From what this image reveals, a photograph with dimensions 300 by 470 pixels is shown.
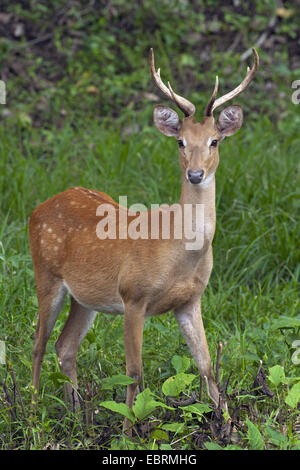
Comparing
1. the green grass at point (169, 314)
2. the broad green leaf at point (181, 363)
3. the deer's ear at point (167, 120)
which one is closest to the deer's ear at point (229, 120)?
the deer's ear at point (167, 120)

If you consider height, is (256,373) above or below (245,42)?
below

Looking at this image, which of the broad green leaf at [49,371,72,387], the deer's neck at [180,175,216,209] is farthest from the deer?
the broad green leaf at [49,371,72,387]

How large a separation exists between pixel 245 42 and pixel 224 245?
435 centimetres

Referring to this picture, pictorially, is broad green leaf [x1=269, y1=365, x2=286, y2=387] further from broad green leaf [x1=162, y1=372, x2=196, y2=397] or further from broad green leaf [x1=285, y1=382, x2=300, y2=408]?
broad green leaf [x1=162, y1=372, x2=196, y2=397]

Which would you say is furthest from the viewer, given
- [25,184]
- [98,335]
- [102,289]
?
[25,184]

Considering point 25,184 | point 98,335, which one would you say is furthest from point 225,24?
point 98,335

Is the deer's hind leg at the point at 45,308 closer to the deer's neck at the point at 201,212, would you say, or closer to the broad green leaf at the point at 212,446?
the deer's neck at the point at 201,212

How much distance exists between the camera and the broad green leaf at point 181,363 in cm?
423

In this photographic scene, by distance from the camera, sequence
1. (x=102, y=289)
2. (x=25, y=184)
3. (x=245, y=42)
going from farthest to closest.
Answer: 1. (x=245, y=42)
2. (x=25, y=184)
3. (x=102, y=289)

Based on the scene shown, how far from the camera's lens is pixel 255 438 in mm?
3727

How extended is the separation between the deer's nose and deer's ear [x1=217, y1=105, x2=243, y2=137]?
1.29 ft


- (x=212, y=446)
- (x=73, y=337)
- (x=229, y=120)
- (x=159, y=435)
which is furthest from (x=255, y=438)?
(x=229, y=120)

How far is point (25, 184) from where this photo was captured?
22.3 ft

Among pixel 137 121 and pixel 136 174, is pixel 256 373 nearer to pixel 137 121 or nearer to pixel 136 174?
pixel 136 174
